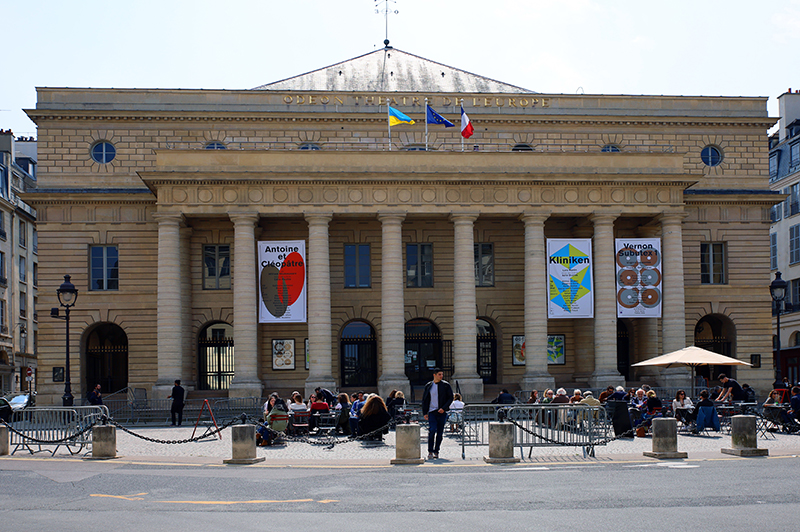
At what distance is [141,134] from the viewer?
134 ft

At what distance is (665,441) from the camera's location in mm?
17547

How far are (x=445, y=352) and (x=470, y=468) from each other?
24219 mm

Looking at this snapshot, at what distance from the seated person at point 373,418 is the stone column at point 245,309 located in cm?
1449

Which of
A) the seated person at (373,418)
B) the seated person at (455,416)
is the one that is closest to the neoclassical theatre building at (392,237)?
the seated person at (455,416)

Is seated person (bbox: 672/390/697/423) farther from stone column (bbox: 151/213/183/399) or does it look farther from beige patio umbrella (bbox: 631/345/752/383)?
stone column (bbox: 151/213/183/399)

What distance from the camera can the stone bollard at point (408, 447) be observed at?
56.3ft

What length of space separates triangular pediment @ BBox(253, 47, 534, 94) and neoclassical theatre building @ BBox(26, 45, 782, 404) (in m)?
1.02

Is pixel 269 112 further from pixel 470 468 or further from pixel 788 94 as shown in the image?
pixel 788 94

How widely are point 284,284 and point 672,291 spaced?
56.6 ft

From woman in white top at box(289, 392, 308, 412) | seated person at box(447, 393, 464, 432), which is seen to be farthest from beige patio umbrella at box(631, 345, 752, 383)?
woman in white top at box(289, 392, 308, 412)

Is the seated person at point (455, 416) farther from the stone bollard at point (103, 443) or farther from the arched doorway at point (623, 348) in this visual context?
the arched doorway at point (623, 348)

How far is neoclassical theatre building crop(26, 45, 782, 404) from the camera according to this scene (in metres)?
36.4

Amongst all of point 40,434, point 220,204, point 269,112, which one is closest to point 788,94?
point 269,112

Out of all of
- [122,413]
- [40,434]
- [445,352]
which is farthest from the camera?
[445,352]
